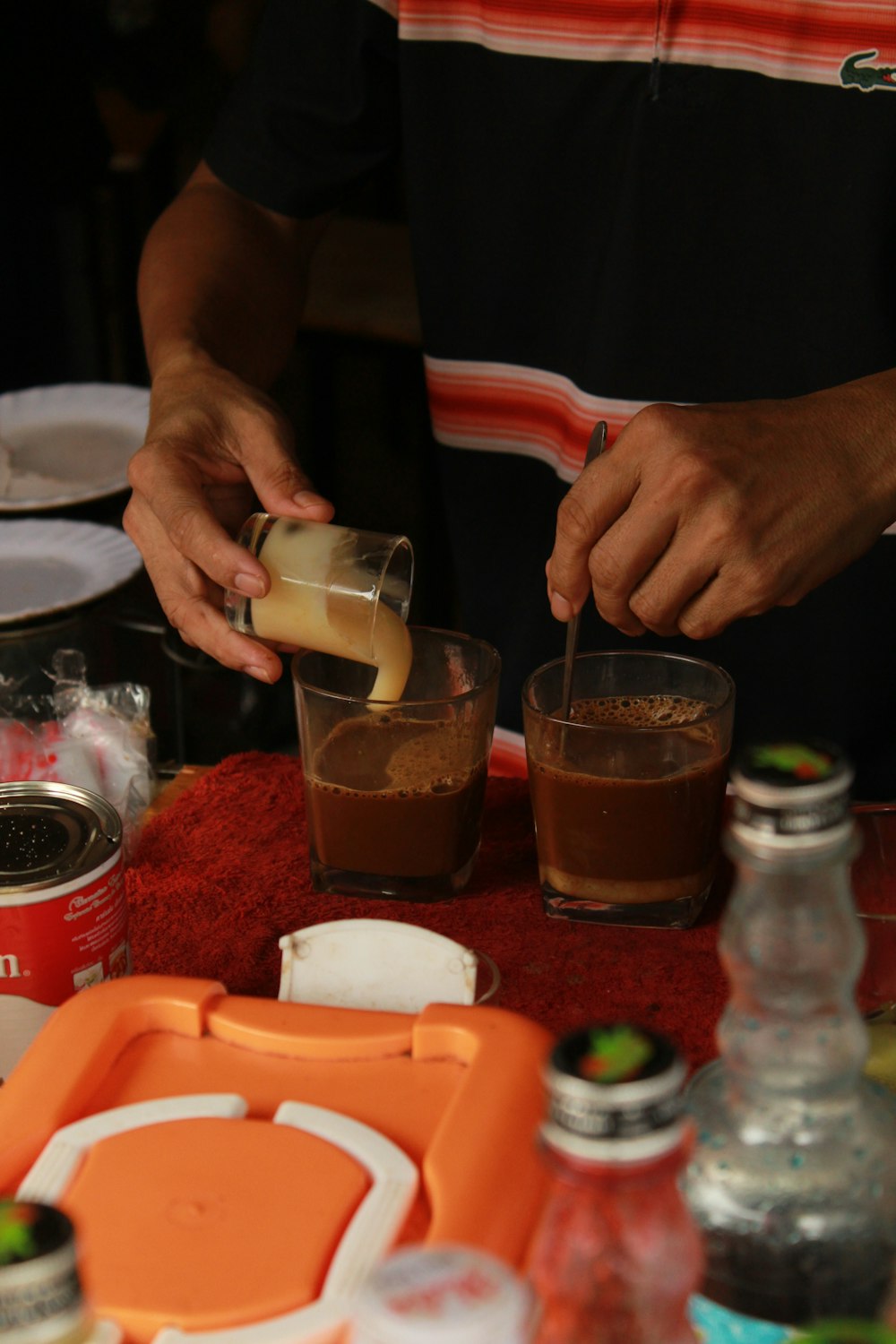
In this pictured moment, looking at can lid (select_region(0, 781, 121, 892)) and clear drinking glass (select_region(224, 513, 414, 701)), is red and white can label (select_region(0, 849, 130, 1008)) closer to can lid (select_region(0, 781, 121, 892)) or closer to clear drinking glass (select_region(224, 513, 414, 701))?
can lid (select_region(0, 781, 121, 892))

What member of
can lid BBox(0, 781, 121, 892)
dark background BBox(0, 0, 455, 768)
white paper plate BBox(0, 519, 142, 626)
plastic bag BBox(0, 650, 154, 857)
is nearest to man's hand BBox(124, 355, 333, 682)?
plastic bag BBox(0, 650, 154, 857)

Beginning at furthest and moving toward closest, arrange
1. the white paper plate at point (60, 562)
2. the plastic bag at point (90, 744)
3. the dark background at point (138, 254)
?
1. the dark background at point (138, 254)
2. the white paper plate at point (60, 562)
3. the plastic bag at point (90, 744)

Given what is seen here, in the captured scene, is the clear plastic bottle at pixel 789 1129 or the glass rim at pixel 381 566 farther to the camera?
the glass rim at pixel 381 566

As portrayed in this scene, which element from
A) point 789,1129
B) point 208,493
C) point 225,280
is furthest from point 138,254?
point 789,1129

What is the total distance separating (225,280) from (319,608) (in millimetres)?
635

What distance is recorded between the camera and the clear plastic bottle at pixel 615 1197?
41 cm

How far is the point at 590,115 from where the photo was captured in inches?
56.5

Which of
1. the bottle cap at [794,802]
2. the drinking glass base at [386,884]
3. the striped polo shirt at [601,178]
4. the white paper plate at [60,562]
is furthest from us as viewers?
the white paper plate at [60,562]

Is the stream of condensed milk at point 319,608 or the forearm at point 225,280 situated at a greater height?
the forearm at point 225,280

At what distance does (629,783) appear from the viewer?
39.4 inches

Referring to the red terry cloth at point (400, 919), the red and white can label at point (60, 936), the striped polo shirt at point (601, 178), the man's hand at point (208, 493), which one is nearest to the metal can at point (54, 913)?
the red and white can label at point (60, 936)

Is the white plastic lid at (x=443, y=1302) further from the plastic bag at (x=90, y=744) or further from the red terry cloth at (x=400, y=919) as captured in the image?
the plastic bag at (x=90, y=744)

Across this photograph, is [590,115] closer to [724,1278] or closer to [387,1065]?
[387,1065]

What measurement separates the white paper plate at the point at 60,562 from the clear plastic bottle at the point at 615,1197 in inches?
47.6
